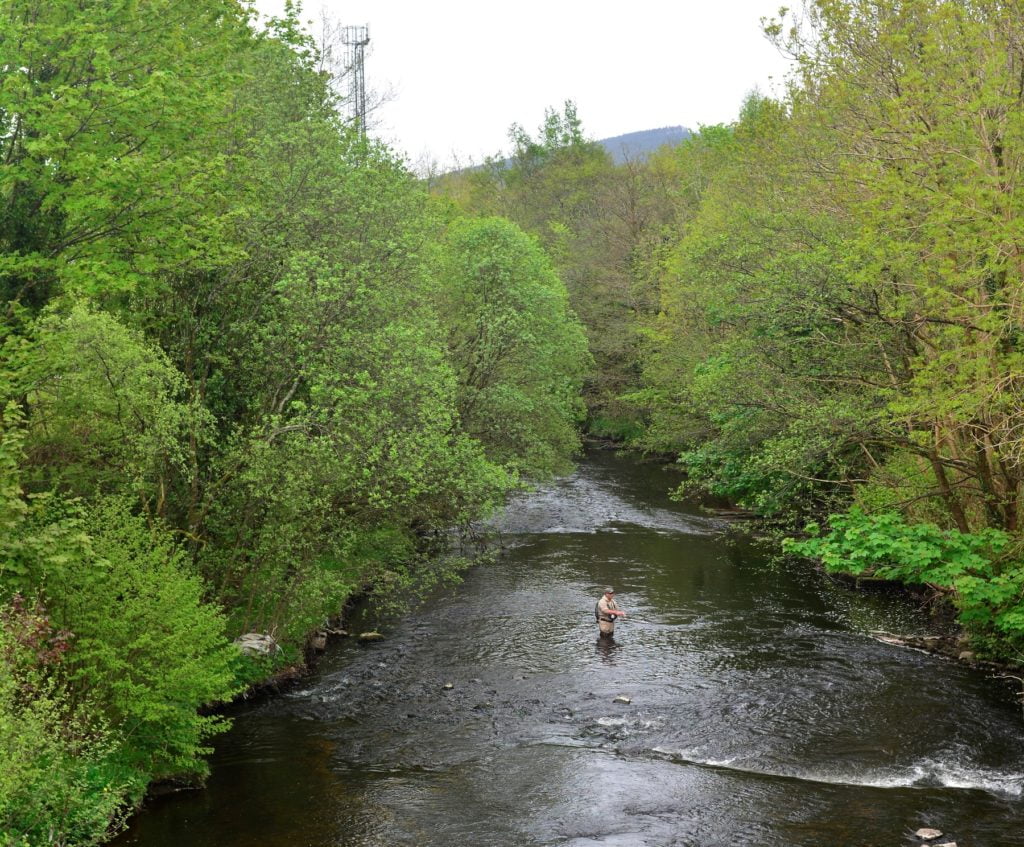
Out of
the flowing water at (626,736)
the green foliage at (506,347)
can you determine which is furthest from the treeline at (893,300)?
the green foliage at (506,347)

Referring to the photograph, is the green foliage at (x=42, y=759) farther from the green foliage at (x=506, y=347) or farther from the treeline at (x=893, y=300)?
the green foliage at (x=506, y=347)

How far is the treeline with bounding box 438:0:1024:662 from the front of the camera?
60.5 feet

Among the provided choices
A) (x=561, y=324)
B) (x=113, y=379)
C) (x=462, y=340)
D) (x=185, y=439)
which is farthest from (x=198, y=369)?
(x=561, y=324)

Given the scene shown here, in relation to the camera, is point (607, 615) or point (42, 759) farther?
point (607, 615)

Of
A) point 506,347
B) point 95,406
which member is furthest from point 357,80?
point 95,406

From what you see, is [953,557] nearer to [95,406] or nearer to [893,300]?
[893,300]

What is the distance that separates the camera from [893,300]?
21.8 metres

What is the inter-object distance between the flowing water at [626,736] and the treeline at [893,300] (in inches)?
106

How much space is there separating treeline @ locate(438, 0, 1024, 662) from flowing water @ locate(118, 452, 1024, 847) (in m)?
2.69

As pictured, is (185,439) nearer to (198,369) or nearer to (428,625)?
(198,369)

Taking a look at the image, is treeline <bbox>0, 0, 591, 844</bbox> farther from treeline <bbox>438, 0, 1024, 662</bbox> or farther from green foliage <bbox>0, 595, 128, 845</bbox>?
treeline <bbox>438, 0, 1024, 662</bbox>

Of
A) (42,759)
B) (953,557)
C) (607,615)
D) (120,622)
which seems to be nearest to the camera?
(42,759)

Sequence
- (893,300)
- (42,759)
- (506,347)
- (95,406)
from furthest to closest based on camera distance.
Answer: (506,347)
(893,300)
(95,406)
(42,759)

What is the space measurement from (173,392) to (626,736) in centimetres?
1130
